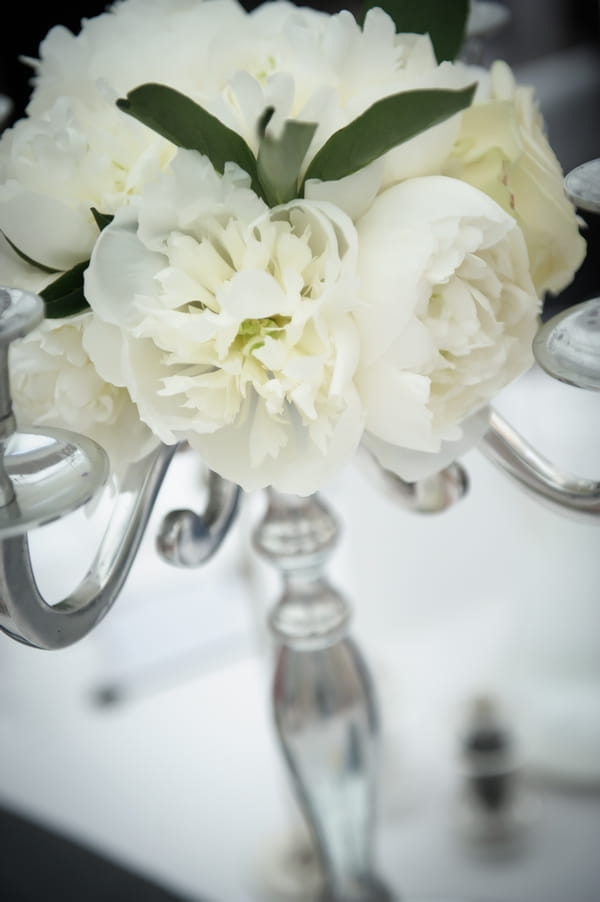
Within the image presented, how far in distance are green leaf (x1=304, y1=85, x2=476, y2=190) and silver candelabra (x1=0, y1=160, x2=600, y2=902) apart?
59mm

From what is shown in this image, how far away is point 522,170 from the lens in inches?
19.7

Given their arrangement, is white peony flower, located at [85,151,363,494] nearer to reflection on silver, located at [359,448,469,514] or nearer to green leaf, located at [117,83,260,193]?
green leaf, located at [117,83,260,193]

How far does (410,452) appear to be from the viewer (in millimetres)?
495

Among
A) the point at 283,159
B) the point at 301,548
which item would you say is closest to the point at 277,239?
the point at 283,159

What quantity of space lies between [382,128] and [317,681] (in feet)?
1.10

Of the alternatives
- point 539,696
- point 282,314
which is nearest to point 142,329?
point 282,314

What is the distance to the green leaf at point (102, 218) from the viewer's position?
47 centimetres

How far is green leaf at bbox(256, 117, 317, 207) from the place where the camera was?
401 mm

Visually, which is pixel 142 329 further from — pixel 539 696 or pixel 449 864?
pixel 539 696

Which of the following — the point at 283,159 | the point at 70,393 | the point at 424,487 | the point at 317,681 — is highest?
the point at 283,159

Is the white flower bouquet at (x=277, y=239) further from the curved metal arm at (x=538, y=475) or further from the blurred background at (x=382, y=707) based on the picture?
the blurred background at (x=382, y=707)

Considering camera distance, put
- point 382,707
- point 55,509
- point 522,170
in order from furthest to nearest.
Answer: point 382,707 < point 522,170 < point 55,509

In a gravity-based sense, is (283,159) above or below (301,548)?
above

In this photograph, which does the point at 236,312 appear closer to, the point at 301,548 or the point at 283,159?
the point at 283,159
